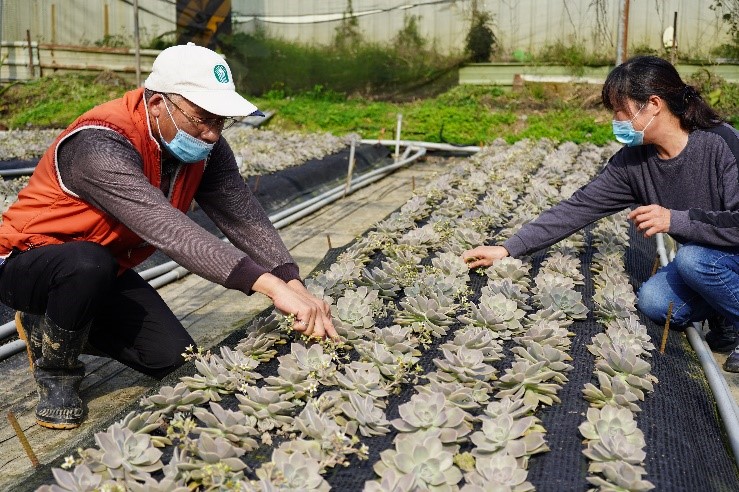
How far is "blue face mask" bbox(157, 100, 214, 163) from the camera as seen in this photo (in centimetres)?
252

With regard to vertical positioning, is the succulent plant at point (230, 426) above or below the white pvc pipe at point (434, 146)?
below

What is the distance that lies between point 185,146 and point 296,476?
1201mm

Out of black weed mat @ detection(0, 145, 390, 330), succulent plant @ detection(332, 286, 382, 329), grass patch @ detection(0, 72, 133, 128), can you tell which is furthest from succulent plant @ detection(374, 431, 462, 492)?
grass patch @ detection(0, 72, 133, 128)

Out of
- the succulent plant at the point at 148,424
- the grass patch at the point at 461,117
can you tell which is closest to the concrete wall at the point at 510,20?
the grass patch at the point at 461,117

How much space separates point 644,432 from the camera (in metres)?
2.14

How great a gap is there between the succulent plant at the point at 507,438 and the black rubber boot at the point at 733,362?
1.45 metres

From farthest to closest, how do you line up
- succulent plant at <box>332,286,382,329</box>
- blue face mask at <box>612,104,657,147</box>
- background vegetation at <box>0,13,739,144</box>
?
background vegetation at <box>0,13,739,144</box>
blue face mask at <box>612,104,657,147</box>
succulent plant at <box>332,286,382,329</box>

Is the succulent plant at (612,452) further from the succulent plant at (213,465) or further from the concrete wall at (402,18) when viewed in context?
the concrete wall at (402,18)

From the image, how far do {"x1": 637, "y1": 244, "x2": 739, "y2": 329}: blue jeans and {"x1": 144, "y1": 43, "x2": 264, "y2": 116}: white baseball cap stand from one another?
68.7 inches

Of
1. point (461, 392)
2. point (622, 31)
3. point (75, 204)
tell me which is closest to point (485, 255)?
point (461, 392)

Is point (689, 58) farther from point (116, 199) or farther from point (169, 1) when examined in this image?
point (116, 199)

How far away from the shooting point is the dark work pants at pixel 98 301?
250 centimetres

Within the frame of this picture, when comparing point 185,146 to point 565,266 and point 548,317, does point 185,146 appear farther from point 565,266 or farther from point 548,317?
point 565,266

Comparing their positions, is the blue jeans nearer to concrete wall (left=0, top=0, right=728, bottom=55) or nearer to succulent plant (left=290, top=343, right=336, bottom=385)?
succulent plant (left=290, top=343, right=336, bottom=385)
